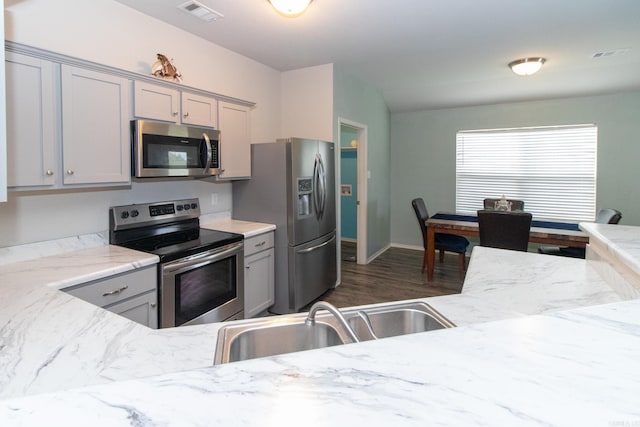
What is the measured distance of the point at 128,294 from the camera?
6.47ft

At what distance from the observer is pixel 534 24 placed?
2.85 metres

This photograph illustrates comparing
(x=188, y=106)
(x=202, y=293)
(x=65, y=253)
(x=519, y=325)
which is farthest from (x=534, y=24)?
(x=65, y=253)

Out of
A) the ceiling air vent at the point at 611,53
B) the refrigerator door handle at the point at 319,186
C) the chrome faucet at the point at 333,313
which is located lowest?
the chrome faucet at the point at 333,313

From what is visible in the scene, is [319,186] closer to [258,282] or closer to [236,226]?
[236,226]

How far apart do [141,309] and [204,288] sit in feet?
1.61

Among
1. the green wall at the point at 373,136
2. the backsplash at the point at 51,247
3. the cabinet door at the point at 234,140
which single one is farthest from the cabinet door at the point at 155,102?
the green wall at the point at 373,136

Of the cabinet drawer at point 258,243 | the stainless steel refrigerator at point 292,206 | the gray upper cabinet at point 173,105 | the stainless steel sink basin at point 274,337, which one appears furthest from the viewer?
the stainless steel refrigerator at point 292,206

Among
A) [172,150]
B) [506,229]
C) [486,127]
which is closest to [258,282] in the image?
[172,150]

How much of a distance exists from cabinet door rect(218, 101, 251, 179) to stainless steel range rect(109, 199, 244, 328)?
0.47m

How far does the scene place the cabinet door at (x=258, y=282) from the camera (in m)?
2.96

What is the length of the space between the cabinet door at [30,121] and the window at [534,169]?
541 cm

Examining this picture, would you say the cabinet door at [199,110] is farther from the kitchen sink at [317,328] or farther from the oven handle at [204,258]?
the kitchen sink at [317,328]

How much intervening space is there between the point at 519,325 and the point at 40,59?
2380 mm

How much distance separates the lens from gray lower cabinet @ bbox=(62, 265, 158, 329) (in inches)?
70.9
